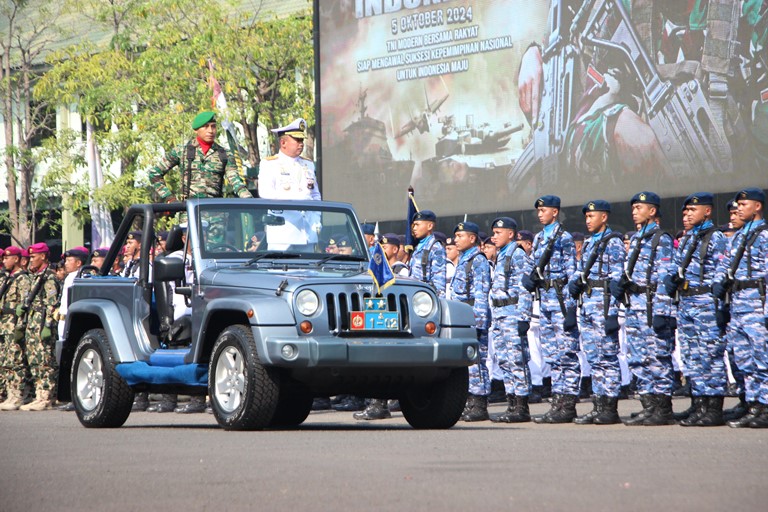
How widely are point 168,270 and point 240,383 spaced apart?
1.11 metres

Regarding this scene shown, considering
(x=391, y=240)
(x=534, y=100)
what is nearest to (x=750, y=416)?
(x=391, y=240)

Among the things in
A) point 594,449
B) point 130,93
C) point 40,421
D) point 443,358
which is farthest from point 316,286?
point 130,93

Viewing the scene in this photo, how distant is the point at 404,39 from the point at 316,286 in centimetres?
1282

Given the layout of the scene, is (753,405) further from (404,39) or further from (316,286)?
(404,39)

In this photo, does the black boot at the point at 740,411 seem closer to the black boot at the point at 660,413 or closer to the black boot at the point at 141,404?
the black boot at the point at 660,413

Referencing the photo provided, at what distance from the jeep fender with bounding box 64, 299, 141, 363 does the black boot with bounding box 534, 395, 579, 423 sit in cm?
369

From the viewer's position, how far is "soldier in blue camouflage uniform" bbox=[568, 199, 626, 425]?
13.2m

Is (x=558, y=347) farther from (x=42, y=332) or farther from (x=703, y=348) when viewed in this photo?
(x=42, y=332)

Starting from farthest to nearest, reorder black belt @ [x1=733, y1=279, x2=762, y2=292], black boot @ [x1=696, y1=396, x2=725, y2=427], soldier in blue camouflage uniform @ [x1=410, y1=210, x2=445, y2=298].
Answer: soldier in blue camouflage uniform @ [x1=410, y1=210, x2=445, y2=298], black boot @ [x1=696, y1=396, x2=725, y2=427], black belt @ [x1=733, y1=279, x2=762, y2=292]

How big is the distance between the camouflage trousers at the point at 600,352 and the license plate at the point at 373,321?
2.54 m

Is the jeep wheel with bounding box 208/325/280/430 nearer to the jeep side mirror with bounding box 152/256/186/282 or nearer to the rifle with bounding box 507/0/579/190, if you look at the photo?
the jeep side mirror with bounding box 152/256/186/282

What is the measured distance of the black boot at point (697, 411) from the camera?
1263cm

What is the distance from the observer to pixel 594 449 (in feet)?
32.3

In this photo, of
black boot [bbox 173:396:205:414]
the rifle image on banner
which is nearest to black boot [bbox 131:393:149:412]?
black boot [bbox 173:396:205:414]
